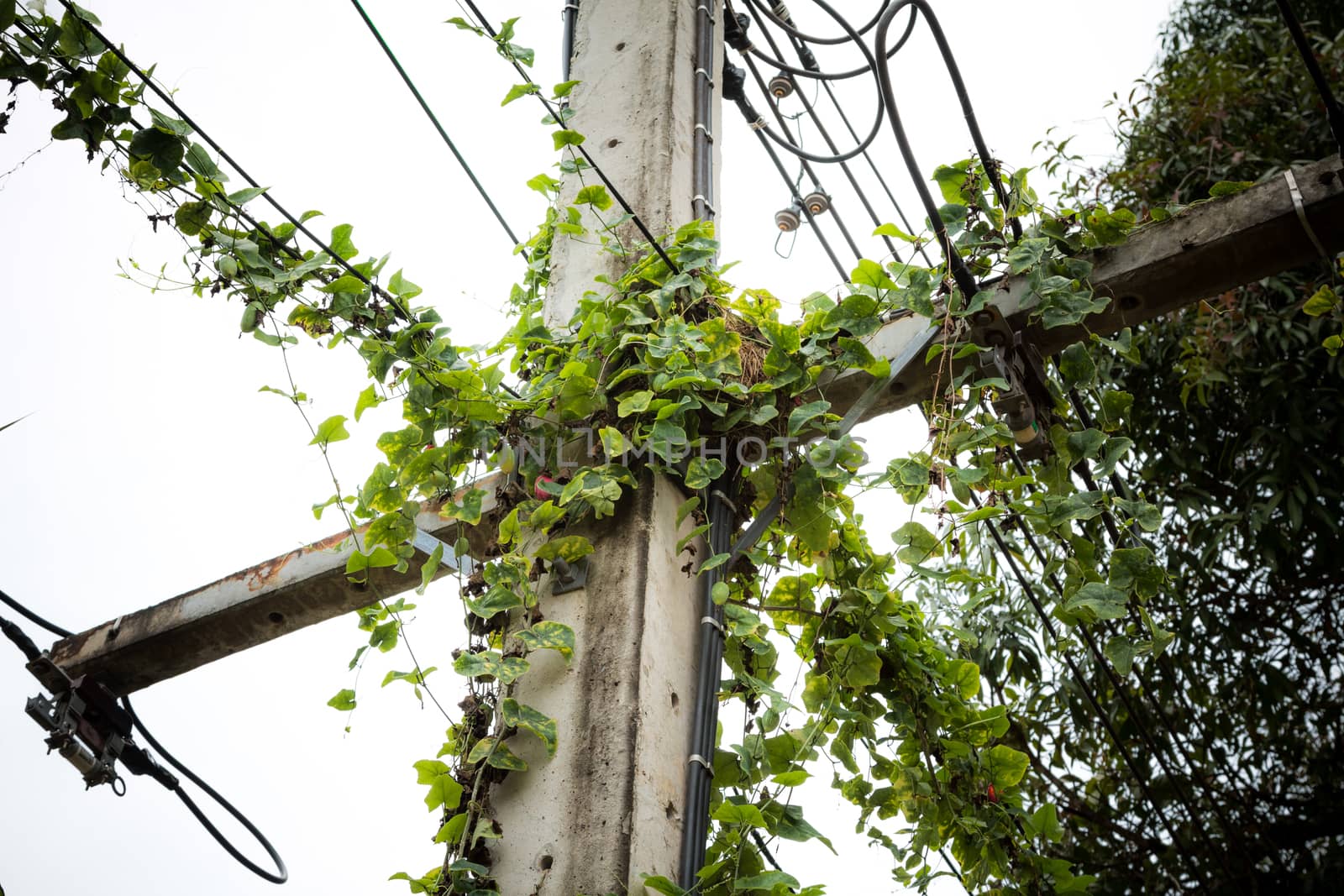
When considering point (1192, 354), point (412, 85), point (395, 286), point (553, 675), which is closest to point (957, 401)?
point (553, 675)

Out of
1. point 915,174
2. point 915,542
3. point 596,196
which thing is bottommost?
point 915,542

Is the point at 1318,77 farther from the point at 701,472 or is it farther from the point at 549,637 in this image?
the point at 549,637

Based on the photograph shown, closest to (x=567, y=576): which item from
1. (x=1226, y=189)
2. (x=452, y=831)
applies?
(x=452, y=831)

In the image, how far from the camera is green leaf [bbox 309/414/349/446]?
1.87m

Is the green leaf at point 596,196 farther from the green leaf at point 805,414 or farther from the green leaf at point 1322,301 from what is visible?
the green leaf at point 1322,301

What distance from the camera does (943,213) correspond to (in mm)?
2047

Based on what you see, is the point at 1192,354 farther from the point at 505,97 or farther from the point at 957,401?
the point at 505,97

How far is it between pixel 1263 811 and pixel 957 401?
3297 millimetres

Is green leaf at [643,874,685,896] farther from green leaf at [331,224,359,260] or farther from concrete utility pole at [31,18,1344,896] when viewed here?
green leaf at [331,224,359,260]

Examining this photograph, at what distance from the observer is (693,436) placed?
1.87 metres

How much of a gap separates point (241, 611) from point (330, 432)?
2.08 feet

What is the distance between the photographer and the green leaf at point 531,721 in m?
1.59

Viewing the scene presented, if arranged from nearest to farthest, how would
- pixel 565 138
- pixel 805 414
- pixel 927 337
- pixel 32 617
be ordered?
pixel 805 414, pixel 927 337, pixel 565 138, pixel 32 617

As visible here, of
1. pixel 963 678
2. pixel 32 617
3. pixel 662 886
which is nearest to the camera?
pixel 662 886
